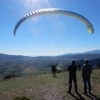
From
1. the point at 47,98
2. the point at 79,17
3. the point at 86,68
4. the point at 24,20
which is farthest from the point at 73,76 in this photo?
the point at 24,20

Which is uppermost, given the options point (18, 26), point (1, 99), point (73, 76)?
point (18, 26)

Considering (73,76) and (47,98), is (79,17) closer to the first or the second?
(73,76)

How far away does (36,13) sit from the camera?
1512cm

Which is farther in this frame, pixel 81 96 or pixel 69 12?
pixel 69 12

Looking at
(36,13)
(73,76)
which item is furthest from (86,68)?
(36,13)

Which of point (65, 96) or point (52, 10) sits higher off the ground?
point (52, 10)

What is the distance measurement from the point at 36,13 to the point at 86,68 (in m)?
5.42

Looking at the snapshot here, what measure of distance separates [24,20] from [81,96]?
7074 mm

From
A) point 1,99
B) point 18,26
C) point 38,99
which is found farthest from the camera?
point 18,26

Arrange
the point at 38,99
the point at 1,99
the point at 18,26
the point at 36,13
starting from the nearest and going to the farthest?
the point at 38,99
the point at 1,99
the point at 36,13
the point at 18,26

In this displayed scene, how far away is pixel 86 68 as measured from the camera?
45.2ft

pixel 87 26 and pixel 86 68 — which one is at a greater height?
pixel 87 26

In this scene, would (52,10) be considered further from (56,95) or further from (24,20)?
(56,95)

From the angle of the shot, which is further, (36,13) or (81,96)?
(36,13)
